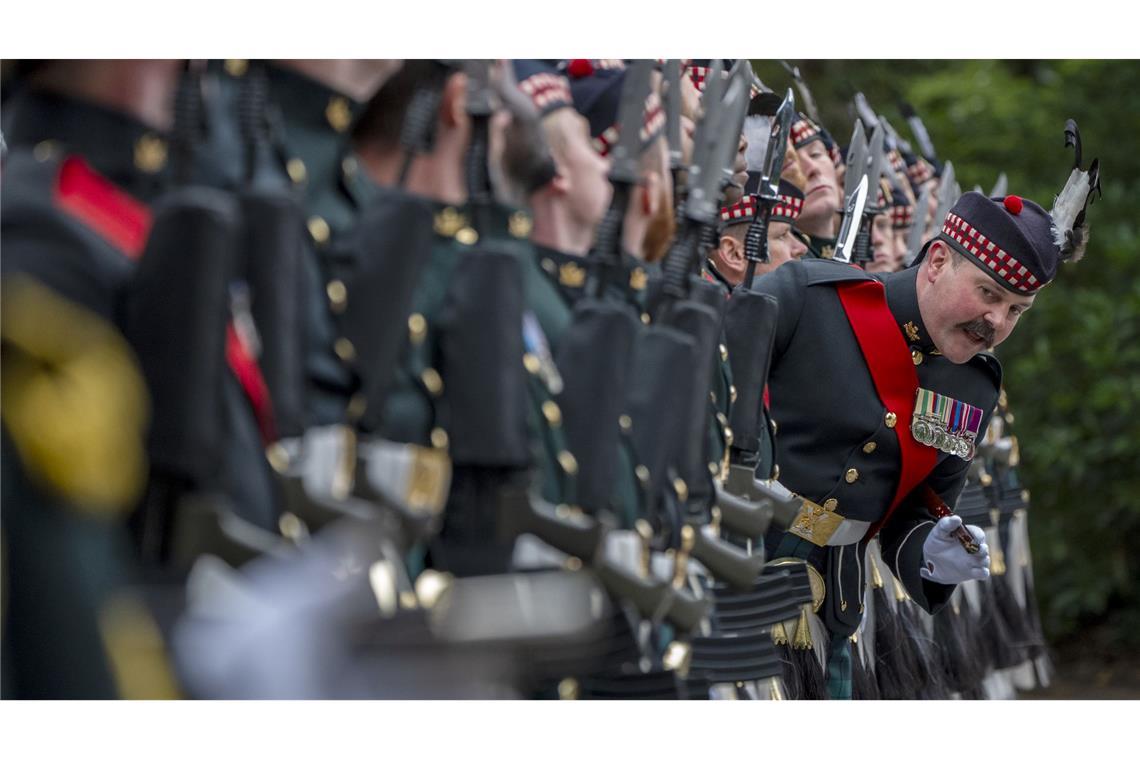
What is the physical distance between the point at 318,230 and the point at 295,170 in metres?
0.07

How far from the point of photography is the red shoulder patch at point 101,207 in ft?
6.33

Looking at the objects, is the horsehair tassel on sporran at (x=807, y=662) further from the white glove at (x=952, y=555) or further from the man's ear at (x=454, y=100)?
the man's ear at (x=454, y=100)

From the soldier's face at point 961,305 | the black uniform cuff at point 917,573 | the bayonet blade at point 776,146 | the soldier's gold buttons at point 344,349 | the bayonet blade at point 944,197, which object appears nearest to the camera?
the soldier's gold buttons at point 344,349

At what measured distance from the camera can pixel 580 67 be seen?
295 cm

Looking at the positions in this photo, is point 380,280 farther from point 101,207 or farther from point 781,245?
point 781,245

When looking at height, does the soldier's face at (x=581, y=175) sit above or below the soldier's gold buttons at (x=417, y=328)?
above

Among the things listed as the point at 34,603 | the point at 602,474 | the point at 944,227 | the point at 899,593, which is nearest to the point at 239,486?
the point at 34,603

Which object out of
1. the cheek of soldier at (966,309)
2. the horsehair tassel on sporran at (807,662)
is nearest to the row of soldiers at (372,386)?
the horsehair tassel on sporran at (807,662)

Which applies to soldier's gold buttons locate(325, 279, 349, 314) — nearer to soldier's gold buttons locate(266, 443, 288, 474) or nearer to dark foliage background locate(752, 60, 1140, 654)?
soldier's gold buttons locate(266, 443, 288, 474)

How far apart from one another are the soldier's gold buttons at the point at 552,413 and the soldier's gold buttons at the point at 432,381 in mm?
230

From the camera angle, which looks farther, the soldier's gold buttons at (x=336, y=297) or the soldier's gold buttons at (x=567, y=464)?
the soldier's gold buttons at (x=567, y=464)

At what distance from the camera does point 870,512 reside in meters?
4.38

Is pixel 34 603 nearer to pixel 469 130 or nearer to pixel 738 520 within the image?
pixel 469 130

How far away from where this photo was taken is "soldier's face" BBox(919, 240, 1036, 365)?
412 cm
